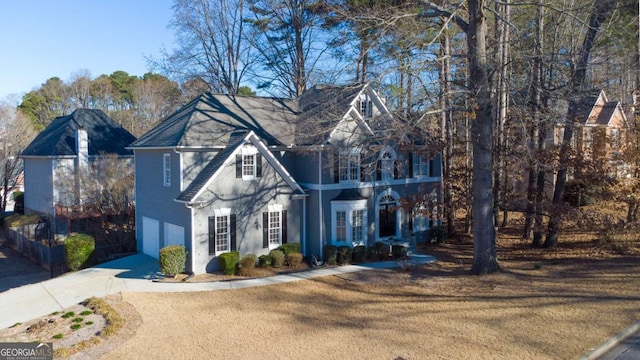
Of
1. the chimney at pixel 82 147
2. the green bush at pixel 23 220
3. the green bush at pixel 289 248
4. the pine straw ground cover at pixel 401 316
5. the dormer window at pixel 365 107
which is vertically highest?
the dormer window at pixel 365 107

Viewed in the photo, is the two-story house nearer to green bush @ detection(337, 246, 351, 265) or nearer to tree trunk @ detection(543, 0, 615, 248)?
green bush @ detection(337, 246, 351, 265)

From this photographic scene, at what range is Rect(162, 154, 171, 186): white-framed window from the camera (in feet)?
66.2

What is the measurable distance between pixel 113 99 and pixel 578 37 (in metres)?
54.6

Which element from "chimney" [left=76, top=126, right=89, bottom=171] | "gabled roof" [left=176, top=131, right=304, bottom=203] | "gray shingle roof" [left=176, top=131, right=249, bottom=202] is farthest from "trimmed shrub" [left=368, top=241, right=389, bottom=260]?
"chimney" [left=76, top=126, right=89, bottom=171]

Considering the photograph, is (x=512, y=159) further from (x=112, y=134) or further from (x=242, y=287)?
(x=112, y=134)

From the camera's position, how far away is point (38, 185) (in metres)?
30.7

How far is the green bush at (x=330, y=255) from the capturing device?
2002 cm

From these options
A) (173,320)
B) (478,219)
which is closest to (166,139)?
(173,320)

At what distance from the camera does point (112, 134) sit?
32.3 meters

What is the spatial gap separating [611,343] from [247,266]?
1229 centimetres

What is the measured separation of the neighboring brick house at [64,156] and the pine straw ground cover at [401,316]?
50.1ft

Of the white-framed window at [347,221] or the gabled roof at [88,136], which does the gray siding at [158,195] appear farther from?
the gabled roof at [88,136]

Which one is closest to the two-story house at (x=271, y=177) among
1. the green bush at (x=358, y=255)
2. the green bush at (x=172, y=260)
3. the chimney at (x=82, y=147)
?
the green bush at (x=172, y=260)

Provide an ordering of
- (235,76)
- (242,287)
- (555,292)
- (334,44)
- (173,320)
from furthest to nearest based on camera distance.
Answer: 1. (235,76)
2. (334,44)
3. (242,287)
4. (555,292)
5. (173,320)
